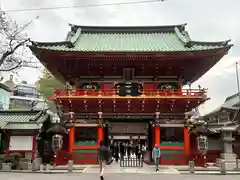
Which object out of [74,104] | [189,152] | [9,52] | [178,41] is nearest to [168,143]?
[189,152]

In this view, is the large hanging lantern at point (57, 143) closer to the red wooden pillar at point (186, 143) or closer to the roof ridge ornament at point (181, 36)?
the red wooden pillar at point (186, 143)

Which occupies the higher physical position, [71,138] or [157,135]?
[157,135]

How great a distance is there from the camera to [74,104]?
885 inches

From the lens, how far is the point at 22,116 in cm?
2480

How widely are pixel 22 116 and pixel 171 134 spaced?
1402 centimetres

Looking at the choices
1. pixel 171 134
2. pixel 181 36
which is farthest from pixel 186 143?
pixel 181 36

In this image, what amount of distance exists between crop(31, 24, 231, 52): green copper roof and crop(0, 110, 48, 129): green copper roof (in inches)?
242

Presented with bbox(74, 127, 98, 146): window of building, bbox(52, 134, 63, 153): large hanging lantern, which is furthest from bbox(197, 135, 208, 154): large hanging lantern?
bbox(52, 134, 63, 153): large hanging lantern

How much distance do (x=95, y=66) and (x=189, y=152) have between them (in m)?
10.9

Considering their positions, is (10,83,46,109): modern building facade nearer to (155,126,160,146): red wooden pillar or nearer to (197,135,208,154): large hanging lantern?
(155,126,160,146): red wooden pillar

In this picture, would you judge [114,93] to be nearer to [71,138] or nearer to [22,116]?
[71,138]

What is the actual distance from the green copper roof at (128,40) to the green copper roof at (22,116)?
20.2ft

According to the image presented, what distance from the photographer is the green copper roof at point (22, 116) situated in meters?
22.8

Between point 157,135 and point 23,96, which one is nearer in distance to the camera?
point 157,135
